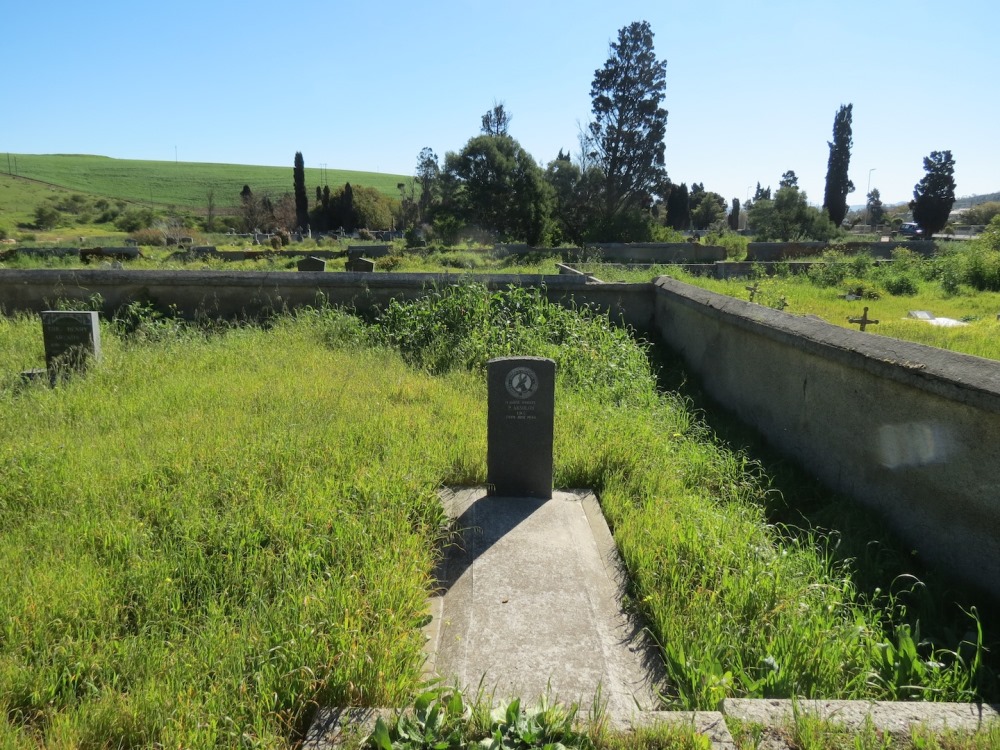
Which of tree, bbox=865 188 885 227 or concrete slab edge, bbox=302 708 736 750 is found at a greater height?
tree, bbox=865 188 885 227

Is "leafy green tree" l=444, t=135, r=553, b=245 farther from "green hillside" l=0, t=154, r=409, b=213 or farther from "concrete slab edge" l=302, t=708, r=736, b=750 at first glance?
"green hillside" l=0, t=154, r=409, b=213

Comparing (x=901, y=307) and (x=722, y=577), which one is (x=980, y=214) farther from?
(x=722, y=577)

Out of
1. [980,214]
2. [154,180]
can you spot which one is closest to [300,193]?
[154,180]

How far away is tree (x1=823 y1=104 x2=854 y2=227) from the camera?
151 feet

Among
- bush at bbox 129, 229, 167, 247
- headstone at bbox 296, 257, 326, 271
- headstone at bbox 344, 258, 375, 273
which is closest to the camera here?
headstone at bbox 296, 257, 326, 271

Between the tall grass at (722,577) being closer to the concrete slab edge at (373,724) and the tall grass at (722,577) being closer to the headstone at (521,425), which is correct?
the concrete slab edge at (373,724)

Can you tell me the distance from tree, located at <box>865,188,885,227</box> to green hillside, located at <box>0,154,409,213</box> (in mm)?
66291

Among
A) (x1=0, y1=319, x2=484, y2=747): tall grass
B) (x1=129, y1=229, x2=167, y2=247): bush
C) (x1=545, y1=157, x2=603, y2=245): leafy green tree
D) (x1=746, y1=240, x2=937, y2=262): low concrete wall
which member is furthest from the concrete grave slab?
(x1=545, y1=157, x2=603, y2=245): leafy green tree

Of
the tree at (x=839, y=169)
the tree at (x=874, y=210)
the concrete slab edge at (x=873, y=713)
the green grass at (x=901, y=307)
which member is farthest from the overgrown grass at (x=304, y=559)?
the tree at (x=874, y=210)

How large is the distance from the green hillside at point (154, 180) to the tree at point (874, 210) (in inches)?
2610

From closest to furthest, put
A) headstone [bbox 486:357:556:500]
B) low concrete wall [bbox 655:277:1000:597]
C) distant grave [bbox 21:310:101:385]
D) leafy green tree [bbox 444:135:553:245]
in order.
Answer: low concrete wall [bbox 655:277:1000:597]
headstone [bbox 486:357:556:500]
distant grave [bbox 21:310:101:385]
leafy green tree [bbox 444:135:553:245]

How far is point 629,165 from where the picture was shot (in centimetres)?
4053

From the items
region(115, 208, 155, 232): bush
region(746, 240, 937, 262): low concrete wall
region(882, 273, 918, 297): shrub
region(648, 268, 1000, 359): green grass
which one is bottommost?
region(648, 268, 1000, 359): green grass

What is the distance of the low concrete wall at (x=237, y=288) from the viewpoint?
920cm
